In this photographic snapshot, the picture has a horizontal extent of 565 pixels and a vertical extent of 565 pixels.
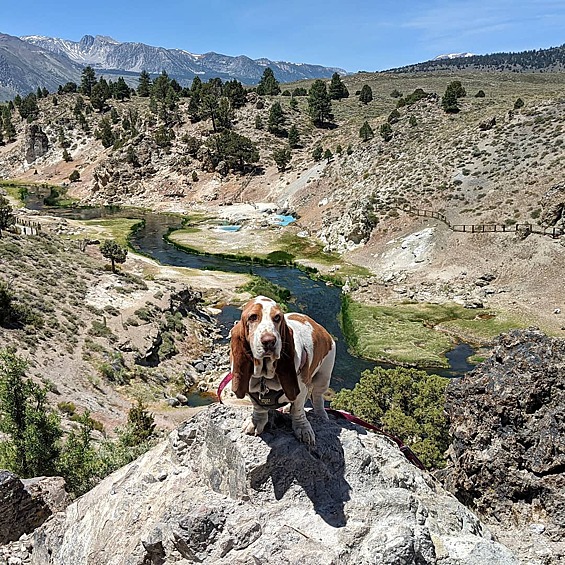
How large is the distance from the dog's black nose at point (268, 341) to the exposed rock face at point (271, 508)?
201 cm

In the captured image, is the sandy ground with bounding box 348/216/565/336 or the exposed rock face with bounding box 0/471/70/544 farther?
the sandy ground with bounding box 348/216/565/336

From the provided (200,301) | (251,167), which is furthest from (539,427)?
(251,167)

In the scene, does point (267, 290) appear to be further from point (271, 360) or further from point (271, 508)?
point (271, 360)

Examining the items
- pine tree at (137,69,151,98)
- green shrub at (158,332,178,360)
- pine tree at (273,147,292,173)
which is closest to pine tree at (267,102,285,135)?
pine tree at (273,147,292,173)

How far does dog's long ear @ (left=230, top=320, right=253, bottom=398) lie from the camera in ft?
Result: 20.4

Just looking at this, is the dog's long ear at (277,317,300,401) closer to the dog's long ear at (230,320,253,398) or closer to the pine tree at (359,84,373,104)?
the dog's long ear at (230,320,253,398)

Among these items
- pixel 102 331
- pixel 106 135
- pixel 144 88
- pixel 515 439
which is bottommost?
pixel 102 331

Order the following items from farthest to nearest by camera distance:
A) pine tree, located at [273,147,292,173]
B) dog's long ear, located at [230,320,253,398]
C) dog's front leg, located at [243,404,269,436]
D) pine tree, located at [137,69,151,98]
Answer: pine tree, located at [137,69,151,98] → pine tree, located at [273,147,292,173] → dog's front leg, located at [243,404,269,436] → dog's long ear, located at [230,320,253,398]

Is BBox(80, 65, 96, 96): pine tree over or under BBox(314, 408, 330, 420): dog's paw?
over

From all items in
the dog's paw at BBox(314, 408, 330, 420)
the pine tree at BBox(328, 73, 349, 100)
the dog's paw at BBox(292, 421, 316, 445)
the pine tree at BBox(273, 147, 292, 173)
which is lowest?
the dog's paw at BBox(314, 408, 330, 420)

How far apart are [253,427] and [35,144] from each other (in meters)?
147

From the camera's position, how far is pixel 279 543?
20.6ft

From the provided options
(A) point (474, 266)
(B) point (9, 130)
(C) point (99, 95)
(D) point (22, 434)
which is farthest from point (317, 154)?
(B) point (9, 130)

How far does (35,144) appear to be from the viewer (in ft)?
437
